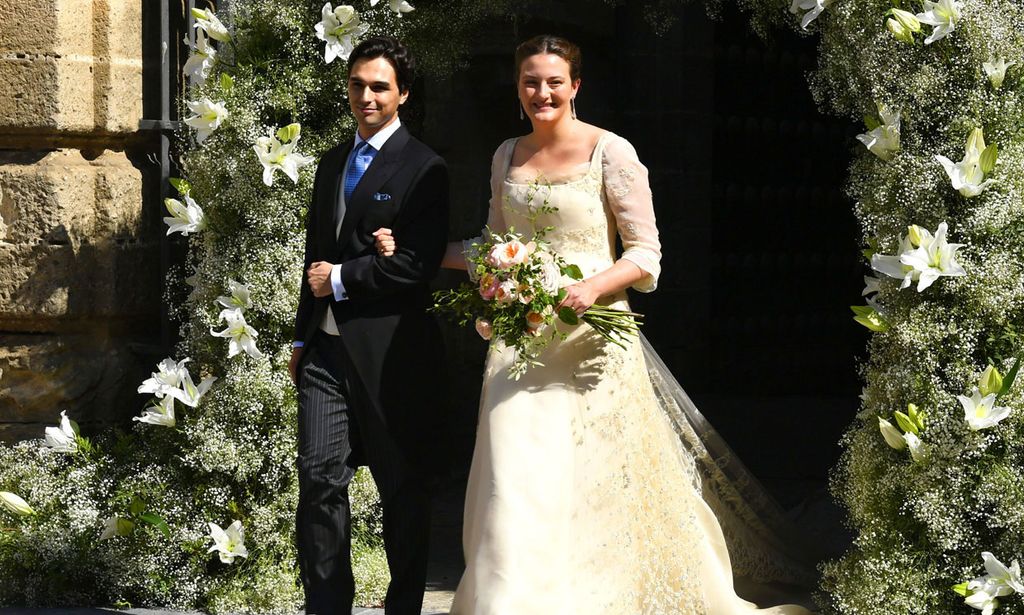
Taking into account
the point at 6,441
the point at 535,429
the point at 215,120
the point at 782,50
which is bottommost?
the point at 6,441

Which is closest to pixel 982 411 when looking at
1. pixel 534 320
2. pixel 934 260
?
pixel 934 260

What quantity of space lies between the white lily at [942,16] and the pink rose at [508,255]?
4.86 feet

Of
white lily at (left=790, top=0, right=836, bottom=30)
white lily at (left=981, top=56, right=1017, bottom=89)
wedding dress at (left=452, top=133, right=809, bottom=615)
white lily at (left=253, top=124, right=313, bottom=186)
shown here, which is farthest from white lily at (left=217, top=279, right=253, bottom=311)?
white lily at (left=981, top=56, right=1017, bottom=89)

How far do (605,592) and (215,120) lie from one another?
2.38m

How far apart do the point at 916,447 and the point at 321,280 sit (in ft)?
6.24

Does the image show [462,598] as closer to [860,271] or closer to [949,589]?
[949,589]

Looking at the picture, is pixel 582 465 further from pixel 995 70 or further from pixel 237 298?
pixel 995 70

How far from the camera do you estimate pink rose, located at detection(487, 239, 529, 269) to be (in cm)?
450

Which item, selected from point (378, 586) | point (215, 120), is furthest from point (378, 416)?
point (215, 120)

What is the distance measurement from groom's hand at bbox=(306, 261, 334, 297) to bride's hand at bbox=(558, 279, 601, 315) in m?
0.74

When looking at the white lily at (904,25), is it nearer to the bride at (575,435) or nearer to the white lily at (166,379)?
the bride at (575,435)

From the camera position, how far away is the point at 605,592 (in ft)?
15.9

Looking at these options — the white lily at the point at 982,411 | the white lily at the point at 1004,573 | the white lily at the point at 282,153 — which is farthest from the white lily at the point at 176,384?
the white lily at the point at 1004,573

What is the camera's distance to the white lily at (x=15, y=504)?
5.94m
